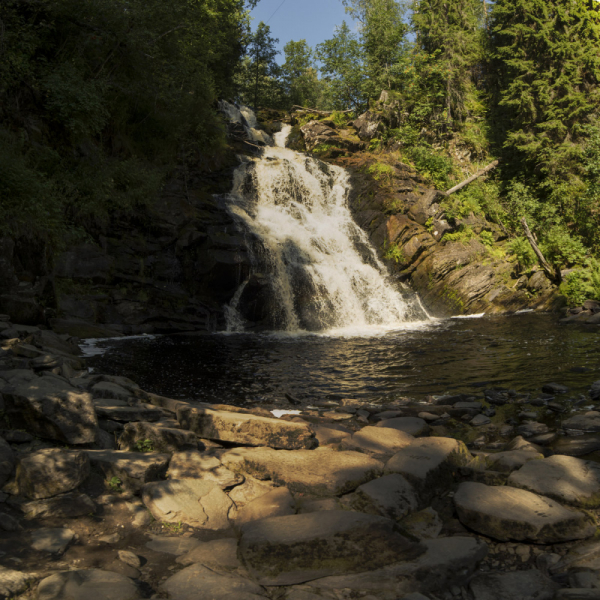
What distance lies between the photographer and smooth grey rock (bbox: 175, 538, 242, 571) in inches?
131

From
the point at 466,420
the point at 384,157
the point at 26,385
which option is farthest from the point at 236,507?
the point at 384,157

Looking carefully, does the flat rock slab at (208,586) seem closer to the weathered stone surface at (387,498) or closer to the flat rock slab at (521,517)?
the weathered stone surface at (387,498)

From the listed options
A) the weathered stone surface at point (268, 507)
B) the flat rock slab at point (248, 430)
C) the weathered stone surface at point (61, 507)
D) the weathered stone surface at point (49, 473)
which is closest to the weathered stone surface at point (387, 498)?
the weathered stone surface at point (268, 507)

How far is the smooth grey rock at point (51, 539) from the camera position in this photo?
3230 mm

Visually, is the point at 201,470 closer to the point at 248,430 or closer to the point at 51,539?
the point at 248,430

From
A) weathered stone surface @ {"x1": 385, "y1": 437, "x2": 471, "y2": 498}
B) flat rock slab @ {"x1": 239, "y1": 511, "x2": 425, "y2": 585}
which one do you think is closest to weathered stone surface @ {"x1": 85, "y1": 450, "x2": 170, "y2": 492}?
flat rock slab @ {"x1": 239, "y1": 511, "x2": 425, "y2": 585}

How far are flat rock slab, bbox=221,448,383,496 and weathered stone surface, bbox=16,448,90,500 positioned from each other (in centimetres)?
155

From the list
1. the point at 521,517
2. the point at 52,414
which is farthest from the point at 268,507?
the point at 52,414

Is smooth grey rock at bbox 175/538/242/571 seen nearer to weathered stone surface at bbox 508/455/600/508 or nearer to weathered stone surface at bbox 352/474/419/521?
weathered stone surface at bbox 352/474/419/521

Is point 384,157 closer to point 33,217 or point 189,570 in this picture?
point 33,217

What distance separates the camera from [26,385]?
4.99m

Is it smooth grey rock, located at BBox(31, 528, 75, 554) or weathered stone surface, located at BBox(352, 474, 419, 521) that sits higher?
smooth grey rock, located at BBox(31, 528, 75, 554)

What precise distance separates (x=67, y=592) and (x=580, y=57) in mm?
34312

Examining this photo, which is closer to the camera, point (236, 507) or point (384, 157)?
point (236, 507)
